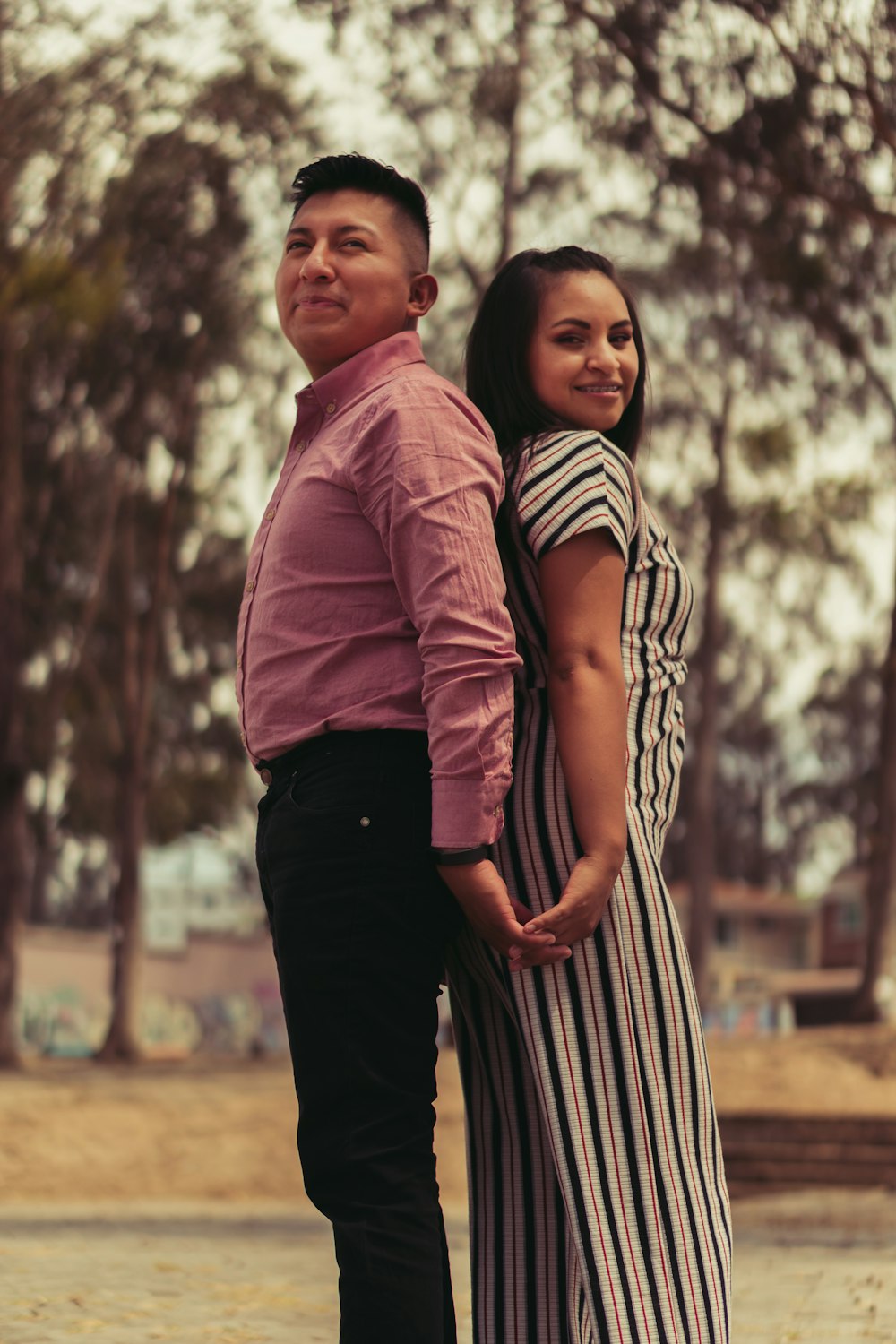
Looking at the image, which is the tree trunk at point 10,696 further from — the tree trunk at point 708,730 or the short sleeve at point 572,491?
the short sleeve at point 572,491

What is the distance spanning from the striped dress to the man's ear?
0.91 ft

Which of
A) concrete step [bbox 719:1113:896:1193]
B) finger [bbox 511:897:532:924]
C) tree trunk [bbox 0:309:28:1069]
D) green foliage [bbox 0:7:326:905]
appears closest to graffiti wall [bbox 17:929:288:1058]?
green foliage [bbox 0:7:326:905]

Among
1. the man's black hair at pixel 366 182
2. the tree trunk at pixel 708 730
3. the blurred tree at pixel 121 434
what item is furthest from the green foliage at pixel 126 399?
the man's black hair at pixel 366 182

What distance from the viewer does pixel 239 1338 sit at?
4145mm

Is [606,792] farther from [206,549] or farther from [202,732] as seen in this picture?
[202,732]

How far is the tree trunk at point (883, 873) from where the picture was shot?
21.6m

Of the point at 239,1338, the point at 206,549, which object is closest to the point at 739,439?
the point at 206,549

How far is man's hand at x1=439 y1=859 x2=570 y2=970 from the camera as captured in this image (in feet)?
7.98

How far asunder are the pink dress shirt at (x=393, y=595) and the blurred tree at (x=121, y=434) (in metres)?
12.5

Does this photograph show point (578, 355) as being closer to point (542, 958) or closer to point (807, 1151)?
point (542, 958)

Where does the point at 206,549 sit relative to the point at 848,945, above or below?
above

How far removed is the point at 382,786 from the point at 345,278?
0.75 m

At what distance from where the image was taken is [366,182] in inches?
109

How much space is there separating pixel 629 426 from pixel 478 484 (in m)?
0.52
